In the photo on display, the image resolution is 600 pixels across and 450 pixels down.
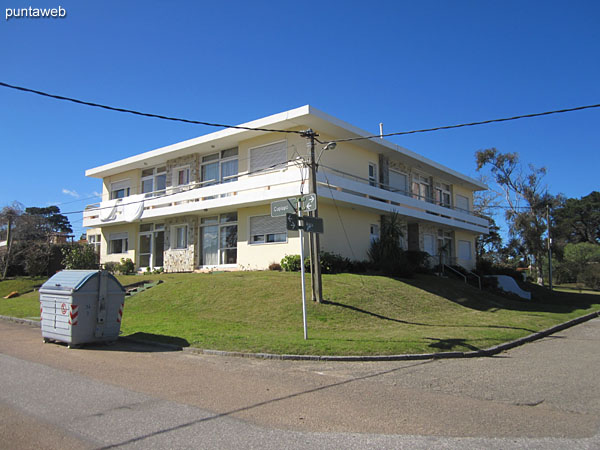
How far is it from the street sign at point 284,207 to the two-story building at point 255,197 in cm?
672

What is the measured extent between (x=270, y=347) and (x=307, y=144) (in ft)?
35.1

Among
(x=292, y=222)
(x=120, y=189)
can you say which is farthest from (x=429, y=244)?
(x=120, y=189)

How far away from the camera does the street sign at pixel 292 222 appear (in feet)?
35.8

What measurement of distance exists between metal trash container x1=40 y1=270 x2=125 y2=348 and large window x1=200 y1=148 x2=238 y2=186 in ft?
38.9

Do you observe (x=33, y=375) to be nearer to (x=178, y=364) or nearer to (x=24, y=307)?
(x=178, y=364)

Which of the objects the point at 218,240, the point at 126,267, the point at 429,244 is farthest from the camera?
the point at 429,244

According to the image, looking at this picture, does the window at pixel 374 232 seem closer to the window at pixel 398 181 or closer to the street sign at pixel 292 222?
the window at pixel 398 181

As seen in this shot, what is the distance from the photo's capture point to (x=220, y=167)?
77.6ft

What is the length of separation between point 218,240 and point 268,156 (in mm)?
5082

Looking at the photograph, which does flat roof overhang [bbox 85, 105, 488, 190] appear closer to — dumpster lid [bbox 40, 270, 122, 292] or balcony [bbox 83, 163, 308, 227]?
balcony [bbox 83, 163, 308, 227]

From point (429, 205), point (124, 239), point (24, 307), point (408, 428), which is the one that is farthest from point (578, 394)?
point (124, 239)

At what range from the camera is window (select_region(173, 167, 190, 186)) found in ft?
83.6

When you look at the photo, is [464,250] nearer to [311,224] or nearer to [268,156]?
[268,156]

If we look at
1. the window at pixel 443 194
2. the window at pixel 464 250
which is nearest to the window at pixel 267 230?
the window at pixel 443 194
